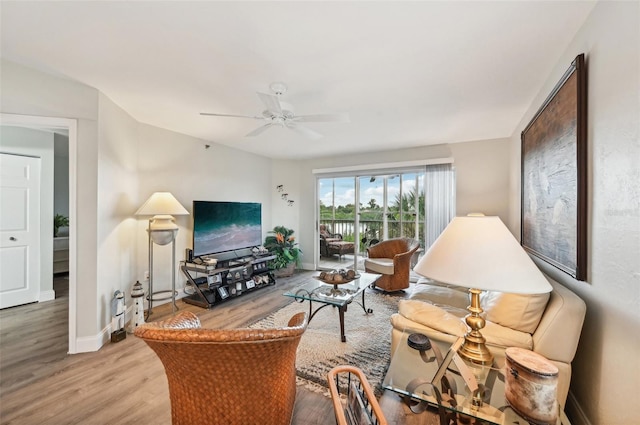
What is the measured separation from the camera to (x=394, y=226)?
480 cm

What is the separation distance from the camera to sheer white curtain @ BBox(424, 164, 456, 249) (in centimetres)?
420

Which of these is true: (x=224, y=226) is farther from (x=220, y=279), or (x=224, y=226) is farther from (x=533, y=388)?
(x=533, y=388)

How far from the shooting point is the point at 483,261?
1.09 m

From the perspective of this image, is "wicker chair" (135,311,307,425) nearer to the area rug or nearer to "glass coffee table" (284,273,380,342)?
the area rug

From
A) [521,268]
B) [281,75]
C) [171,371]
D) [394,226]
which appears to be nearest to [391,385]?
[521,268]

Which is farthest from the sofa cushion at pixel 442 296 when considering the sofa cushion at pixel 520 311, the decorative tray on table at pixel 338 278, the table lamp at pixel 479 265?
the table lamp at pixel 479 265

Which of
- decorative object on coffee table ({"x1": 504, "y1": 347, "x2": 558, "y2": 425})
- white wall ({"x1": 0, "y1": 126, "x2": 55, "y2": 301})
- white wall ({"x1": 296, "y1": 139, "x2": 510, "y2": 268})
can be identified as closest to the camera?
decorative object on coffee table ({"x1": 504, "y1": 347, "x2": 558, "y2": 425})

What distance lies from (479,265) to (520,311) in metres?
0.73

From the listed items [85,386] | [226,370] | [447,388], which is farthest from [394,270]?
[85,386]

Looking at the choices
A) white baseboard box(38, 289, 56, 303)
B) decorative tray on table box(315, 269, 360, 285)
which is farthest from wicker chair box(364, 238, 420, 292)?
white baseboard box(38, 289, 56, 303)

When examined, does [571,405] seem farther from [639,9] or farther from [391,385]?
[639,9]

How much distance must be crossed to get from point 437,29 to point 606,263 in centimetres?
158

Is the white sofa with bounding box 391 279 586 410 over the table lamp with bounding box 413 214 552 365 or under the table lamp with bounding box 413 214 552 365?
under

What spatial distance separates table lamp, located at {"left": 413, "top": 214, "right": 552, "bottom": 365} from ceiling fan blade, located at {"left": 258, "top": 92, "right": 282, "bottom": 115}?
1584mm
